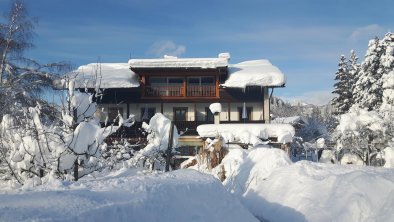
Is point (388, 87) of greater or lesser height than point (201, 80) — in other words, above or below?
below

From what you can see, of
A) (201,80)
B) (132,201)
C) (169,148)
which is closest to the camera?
(132,201)

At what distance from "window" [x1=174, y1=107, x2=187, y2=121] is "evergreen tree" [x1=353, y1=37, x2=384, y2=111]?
1320cm

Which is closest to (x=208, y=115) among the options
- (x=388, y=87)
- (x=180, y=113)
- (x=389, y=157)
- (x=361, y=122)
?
(x=180, y=113)

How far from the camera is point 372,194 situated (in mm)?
7074

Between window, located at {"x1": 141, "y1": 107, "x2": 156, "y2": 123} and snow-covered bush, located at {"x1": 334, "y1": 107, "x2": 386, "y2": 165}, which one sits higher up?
window, located at {"x1": 141, "y1": 107, "x2": 156, "y2": 123}

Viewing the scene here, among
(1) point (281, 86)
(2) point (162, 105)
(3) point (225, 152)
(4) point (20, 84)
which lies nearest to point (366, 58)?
(1) point (281, 86)

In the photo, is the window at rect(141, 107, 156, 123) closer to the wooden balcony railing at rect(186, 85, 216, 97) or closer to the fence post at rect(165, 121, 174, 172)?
the wooden balcony railing at rect(186, 85, 216, 97)

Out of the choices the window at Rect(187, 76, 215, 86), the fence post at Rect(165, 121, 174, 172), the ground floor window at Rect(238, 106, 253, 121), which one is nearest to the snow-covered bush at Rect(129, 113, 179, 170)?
the fence post at Rect(165, 121, 174, 172)

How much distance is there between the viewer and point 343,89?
39312 millimetres

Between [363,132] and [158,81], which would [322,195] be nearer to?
[363,132]

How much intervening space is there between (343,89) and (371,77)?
7.71 m

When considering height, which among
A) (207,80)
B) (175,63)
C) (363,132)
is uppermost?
(175,63)

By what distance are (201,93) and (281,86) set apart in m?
5.46

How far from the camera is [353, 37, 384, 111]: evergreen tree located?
102 ft
